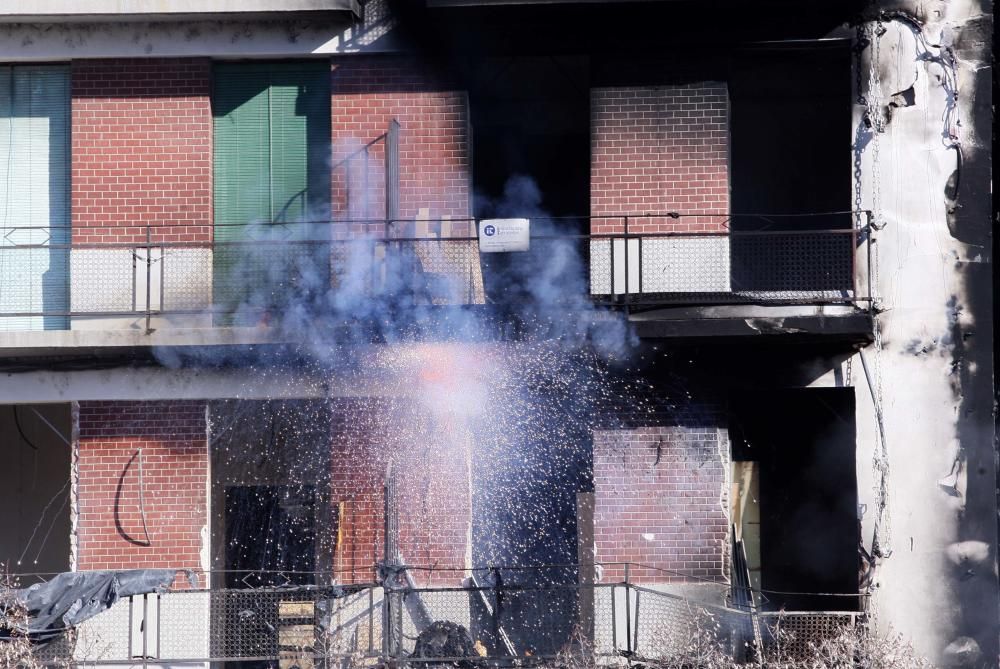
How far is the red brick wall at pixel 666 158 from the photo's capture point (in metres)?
13.0

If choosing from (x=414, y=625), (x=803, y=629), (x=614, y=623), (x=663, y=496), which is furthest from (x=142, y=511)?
(x=803, y=629)

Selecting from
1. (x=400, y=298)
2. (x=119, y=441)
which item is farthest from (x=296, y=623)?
(x=400, y=298)

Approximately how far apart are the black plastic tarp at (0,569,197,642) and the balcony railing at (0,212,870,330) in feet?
9.12

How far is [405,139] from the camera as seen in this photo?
1324 centimetres

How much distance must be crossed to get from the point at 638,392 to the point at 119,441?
17.5 feet

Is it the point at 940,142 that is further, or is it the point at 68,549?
the point at 68,549

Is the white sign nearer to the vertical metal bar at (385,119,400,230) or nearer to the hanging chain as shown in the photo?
the vertical metal bar at (385,119,400,230)

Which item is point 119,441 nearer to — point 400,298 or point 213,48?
point 400,298

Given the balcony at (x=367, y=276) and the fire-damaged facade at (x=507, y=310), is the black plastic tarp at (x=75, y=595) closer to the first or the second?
the fire-damaged facade at (x=507, y=310)

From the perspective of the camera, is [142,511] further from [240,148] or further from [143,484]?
[240,148]

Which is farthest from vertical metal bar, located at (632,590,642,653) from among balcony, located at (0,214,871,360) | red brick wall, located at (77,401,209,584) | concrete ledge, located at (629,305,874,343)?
red brick wall, located at (77,401,209,584)

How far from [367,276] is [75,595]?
4153mm

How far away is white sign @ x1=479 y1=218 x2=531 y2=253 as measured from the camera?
1271 cm

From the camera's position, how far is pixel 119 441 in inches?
515
